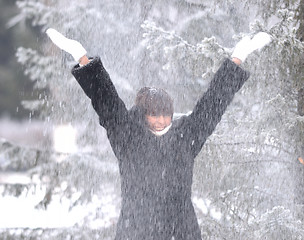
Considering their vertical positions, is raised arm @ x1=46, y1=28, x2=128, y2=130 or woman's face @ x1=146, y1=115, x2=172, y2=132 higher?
raised arm @ x1=46, y1=28, x2=128, y2=130

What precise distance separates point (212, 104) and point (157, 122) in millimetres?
266

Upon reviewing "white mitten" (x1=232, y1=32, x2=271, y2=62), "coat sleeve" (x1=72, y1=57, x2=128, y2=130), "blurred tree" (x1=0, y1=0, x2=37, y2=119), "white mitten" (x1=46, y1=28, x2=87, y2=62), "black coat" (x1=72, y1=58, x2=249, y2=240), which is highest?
"blurred tree" (x1=0, y1=0, x2=37, y2=119)

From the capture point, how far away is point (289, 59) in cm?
397

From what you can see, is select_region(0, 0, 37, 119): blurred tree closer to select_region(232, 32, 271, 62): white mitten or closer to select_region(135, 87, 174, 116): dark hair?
select_region(135, 87, 174, 116): dark hair

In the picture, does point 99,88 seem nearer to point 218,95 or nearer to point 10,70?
point 218,95

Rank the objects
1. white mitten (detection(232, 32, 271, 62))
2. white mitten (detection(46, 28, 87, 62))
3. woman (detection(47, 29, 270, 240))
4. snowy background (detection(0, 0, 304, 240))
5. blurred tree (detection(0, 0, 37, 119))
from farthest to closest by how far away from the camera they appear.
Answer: blurred tree (detection(0, 0, 37, 119)) → snowy background (detection(0, 0, 304, 240)) → white mitten (detection(232, 32, 271, 62)) → woman (detection(47, 29, 270, 240)) → white mitten (detection(46, 28, 87, 62))

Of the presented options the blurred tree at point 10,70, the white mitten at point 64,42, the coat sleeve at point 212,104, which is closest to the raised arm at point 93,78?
the white mitten at point 64,42

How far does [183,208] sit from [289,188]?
3.36m

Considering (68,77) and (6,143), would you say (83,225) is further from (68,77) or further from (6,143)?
(68,77)

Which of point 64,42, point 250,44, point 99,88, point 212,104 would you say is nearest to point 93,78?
point 99,88

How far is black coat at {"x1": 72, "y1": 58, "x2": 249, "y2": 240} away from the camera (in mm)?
2039

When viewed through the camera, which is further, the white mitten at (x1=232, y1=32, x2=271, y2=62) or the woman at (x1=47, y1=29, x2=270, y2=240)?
the white mitten at (x1=232, y1=32, x2=271, y2=62)

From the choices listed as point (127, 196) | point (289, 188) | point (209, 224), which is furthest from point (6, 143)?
point (127, 196)

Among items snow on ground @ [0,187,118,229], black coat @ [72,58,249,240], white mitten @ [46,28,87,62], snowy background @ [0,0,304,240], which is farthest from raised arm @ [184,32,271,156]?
snow on ground @ [0,187,118,229]
